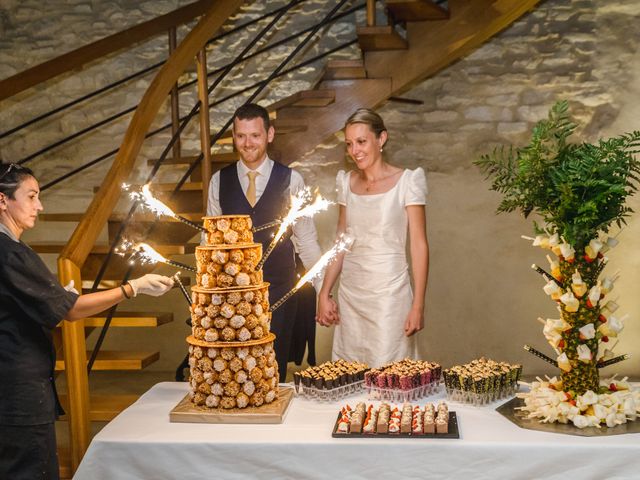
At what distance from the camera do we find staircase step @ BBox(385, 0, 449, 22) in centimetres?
417

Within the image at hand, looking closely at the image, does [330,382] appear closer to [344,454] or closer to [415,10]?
[344,454]

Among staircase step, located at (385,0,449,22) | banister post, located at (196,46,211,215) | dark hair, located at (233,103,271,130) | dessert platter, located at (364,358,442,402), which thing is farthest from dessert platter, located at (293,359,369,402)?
staircase step, located at (385,0,449,22)

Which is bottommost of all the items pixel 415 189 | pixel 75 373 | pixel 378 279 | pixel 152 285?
pixel 75 373

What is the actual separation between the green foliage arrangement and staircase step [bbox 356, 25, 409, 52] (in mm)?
2272

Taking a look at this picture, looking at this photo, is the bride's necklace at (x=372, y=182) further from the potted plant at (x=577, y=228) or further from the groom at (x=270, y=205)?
the potted plant at (x=577, y=228)

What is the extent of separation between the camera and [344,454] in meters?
1.85

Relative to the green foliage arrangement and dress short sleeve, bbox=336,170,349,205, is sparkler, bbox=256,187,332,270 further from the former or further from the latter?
dress short sleeve, bbox=336,170,349,205

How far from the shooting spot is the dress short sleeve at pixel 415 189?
307 cm

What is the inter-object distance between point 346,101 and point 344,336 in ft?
6.08

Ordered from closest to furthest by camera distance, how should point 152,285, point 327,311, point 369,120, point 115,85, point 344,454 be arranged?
point 344,454, point 152,285, point 369,120, point 327,311, point 115,85

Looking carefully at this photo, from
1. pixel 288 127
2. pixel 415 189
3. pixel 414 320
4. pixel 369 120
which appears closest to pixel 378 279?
pixel 414 320

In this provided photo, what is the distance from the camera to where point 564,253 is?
202 centimetres

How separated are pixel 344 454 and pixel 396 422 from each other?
18cm

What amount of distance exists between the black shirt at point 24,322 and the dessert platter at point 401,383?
94 cm
